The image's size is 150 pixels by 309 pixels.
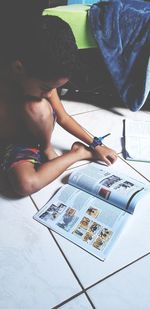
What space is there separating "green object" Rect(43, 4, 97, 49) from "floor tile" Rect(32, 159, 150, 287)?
0.81 m

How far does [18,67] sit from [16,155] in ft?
1.04

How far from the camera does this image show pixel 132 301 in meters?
0.67

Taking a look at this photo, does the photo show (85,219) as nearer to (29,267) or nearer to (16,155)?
(29,267)

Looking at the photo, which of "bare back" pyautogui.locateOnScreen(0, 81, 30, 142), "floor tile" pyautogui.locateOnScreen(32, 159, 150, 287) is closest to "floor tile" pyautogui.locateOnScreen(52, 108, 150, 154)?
"bare back" pyautogui.locateOnScreen(0, 81, 30, 142)

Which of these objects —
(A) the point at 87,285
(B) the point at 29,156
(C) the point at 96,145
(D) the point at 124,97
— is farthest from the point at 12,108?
(D) the point at 124,97

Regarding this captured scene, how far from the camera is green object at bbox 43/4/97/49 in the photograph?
1.24 m

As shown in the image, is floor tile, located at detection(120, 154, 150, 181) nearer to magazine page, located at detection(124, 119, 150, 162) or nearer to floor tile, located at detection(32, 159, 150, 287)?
magazine page, located at detection(124, 119, 150, 162)

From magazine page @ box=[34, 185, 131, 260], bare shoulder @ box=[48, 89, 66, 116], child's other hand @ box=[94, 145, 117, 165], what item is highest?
bare shoulder @ box=[48, 89, 66, 116]

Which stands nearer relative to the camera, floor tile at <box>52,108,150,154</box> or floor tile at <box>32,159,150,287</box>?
floor tile at <box>32,159,150,287</box>

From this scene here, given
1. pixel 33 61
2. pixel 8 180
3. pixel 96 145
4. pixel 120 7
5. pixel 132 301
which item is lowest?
pixel 132 301

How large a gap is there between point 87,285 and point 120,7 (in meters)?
1.16

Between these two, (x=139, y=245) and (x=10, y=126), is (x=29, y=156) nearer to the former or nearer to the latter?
(x=10, y=126)

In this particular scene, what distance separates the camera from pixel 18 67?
0.72m

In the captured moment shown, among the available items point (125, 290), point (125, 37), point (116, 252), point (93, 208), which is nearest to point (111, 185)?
point (93, 208)
